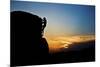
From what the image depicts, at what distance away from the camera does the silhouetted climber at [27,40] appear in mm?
2107

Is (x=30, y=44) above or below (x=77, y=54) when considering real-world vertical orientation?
above

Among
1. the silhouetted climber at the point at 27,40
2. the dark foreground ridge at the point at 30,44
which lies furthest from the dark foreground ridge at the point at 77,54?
the silhouetted climber at the point at 27,40

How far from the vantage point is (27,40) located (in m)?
2.15

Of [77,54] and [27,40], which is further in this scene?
[77,54]

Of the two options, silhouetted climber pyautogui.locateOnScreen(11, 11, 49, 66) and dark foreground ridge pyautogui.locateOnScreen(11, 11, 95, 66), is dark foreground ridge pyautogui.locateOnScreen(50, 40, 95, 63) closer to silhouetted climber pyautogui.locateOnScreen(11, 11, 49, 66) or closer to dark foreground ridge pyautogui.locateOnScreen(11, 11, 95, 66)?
dark foreground ridge pyautogui.locateOnScreen(11, 11, 95, 66)

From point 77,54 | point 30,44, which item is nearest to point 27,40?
point 30,44

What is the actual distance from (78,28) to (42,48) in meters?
0.52

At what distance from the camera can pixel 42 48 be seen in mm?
2213

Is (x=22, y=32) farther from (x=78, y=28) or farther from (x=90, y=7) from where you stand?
(x=90, y=7)

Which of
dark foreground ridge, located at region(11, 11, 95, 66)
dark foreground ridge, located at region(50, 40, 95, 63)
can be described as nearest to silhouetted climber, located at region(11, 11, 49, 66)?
dark foreground ridge, located at region(11, 11, 95, 66)

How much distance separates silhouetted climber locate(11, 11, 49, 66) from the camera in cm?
211

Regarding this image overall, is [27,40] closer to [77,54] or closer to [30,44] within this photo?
[30,44]

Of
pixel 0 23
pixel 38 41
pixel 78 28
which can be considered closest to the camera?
pixel 0 23

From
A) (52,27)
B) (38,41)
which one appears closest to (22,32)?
(38,41)
